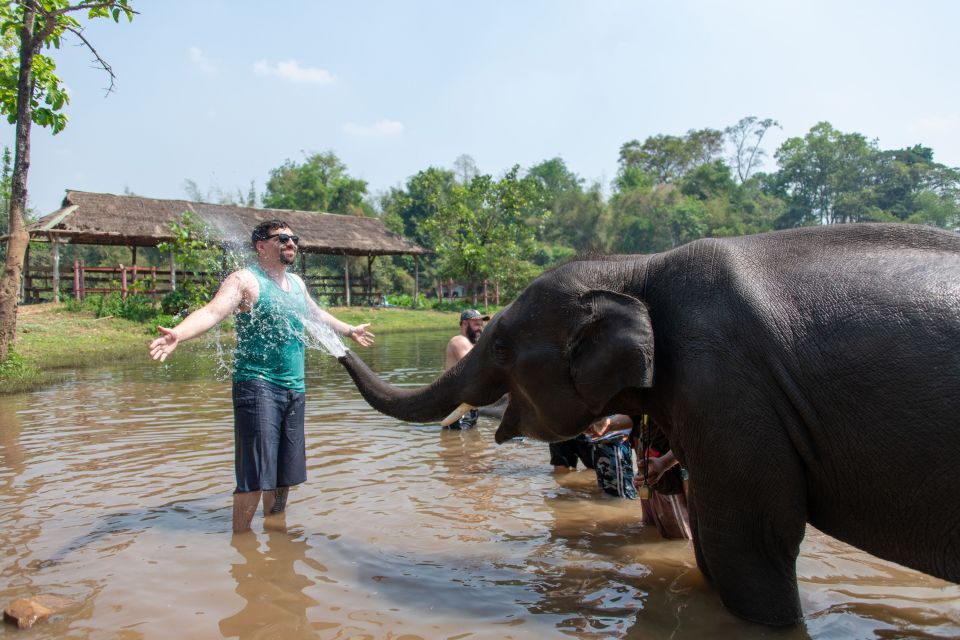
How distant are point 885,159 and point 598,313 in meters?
73.8

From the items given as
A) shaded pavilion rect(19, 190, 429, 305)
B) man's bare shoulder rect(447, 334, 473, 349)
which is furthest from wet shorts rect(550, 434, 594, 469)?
shaded pavilion rect(19, 190, 429, 305)

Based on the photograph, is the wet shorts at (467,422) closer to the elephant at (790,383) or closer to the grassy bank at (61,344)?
the elephant at (790,383)

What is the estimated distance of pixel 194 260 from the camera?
2131 centimetres

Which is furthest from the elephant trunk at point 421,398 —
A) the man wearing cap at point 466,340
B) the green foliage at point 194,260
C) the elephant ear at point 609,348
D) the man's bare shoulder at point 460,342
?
the green foliage at point 194,260

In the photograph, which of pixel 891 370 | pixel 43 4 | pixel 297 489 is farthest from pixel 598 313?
pixel 43 4

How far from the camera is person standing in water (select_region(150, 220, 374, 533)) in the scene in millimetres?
4500

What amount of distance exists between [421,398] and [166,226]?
25.9 meters

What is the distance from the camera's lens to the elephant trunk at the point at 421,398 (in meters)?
3.78

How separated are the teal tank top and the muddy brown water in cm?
106

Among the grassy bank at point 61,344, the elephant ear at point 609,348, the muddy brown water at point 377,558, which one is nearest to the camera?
the elephant ear at point 609,348

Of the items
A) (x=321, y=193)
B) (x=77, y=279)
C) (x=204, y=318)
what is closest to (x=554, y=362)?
(x=204, y=318)

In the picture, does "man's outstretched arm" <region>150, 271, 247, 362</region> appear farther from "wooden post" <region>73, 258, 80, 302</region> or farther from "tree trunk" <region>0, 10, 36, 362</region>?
"wooden post" <region>73, 258, 80, 302</region>

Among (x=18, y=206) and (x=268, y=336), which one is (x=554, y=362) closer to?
(x=268, y=336)

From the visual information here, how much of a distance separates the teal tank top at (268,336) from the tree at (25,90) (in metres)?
8.47
